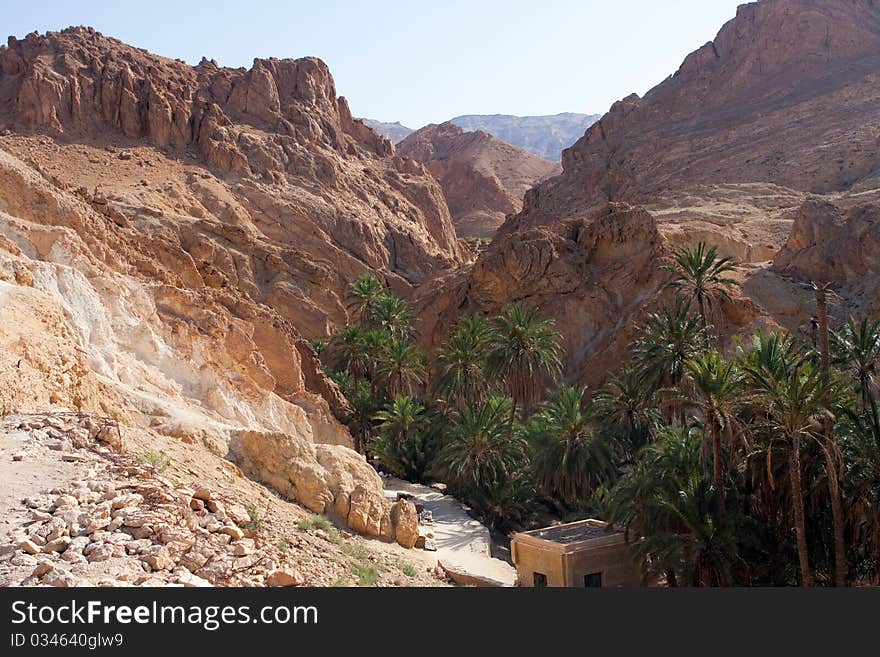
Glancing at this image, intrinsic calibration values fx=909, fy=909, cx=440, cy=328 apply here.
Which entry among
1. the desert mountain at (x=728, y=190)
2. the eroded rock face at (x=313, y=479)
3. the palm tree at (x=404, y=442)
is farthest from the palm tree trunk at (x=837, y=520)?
the desert mountain at (x=728, y=190)

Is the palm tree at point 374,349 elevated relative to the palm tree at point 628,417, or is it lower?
elevated

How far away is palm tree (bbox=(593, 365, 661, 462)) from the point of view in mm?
30000

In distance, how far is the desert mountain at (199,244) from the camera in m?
15.2

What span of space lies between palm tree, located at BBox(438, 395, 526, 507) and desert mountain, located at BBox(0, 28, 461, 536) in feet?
14.7

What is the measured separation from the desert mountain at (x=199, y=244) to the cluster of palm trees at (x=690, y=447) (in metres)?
5.79

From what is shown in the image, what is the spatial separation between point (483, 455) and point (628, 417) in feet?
16.5

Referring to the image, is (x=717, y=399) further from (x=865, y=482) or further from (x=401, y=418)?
(x=401, y=418)

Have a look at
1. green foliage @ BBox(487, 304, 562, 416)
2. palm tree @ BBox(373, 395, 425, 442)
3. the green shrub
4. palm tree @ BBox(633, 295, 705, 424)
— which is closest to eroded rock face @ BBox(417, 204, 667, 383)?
green foliage @ BBox(487, 304, 562, 416)

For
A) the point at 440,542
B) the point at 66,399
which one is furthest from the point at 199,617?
the point at 440,542

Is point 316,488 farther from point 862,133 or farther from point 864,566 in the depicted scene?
point 862,133

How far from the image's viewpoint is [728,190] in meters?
72.2

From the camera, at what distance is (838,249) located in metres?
45.6

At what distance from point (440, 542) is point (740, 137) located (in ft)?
232

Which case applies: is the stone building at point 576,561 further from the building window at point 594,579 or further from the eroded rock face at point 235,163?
the eroded rock face at point 235,163
